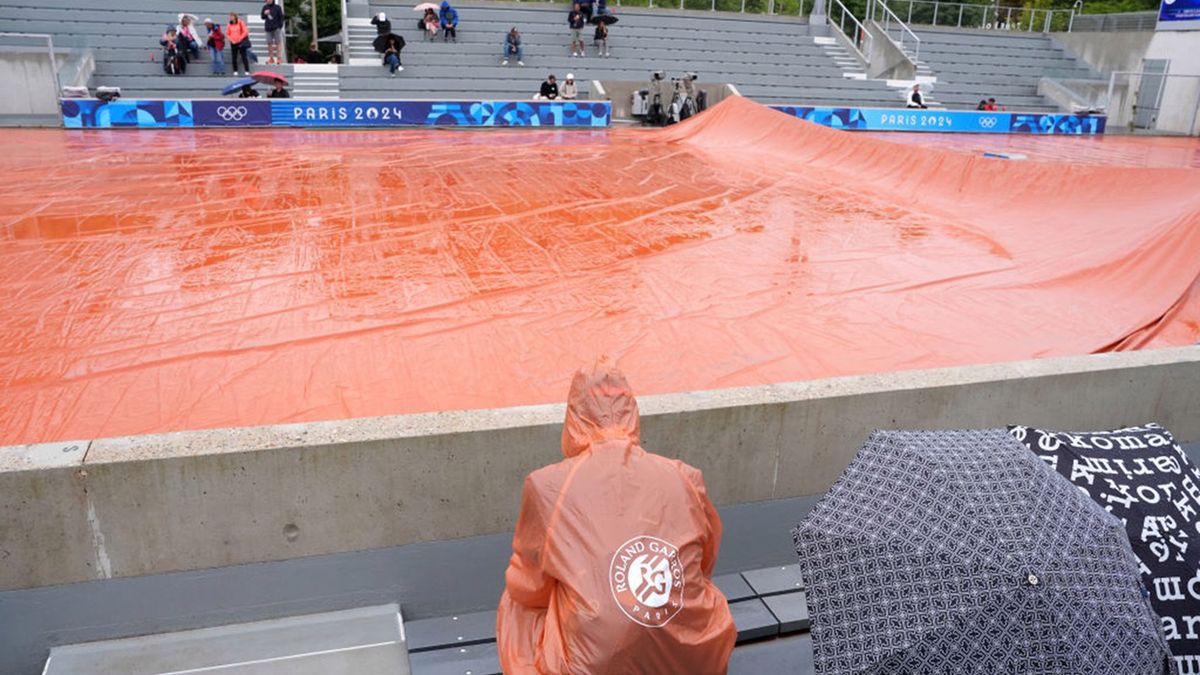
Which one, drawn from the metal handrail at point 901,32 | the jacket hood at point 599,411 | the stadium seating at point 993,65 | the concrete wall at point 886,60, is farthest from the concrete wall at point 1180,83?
the jacket hood at point 599,411

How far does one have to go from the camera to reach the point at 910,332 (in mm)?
6008

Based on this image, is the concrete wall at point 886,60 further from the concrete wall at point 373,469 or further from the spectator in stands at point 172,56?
the concrete wall at point 373,469

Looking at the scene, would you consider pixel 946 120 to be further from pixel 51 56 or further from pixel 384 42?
pixel 51 56

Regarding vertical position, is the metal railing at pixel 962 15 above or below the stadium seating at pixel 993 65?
above

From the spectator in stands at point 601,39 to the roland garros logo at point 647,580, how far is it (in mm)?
23837

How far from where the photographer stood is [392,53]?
2184cm

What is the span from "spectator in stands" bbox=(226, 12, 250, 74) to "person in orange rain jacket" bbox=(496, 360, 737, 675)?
67.7 ft

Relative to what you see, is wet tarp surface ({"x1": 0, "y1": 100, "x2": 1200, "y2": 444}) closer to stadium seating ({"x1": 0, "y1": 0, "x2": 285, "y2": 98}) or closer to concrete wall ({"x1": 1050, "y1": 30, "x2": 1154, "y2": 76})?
stadium seating ({"x1": 0, "y1": 0, "x2": 285, "y2": 98})

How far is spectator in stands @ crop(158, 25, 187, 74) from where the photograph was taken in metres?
20.2

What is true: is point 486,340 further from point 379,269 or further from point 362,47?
point 362,47

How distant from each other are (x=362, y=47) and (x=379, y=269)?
18.3 m

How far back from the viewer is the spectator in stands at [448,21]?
2373cm

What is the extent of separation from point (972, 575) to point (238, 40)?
2153 centimetres

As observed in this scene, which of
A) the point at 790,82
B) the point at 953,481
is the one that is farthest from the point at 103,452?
the point at 790,82
